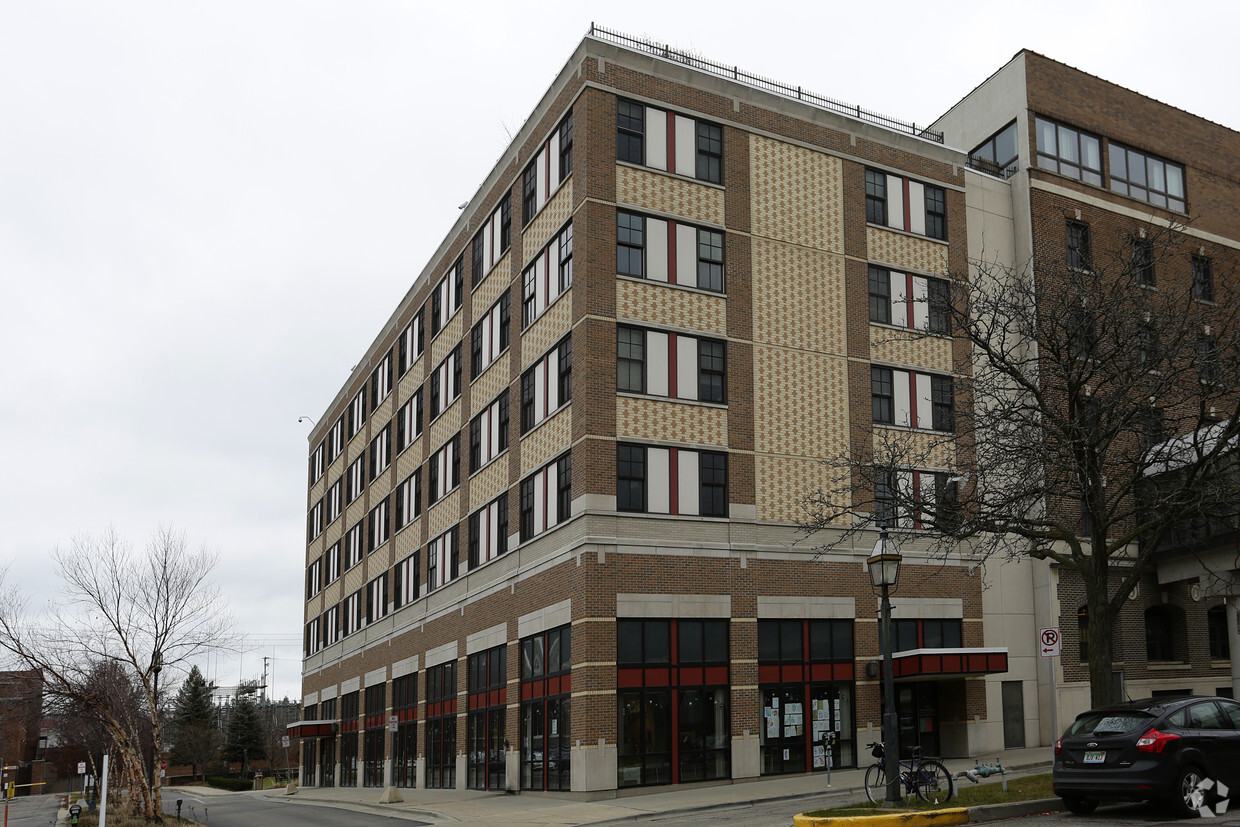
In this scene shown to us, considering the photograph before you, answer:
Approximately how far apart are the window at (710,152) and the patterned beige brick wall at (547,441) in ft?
25.3

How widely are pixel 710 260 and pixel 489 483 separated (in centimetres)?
1102

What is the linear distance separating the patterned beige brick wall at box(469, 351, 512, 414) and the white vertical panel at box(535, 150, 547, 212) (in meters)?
4.92

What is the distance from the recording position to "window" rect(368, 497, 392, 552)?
5416 centimetres

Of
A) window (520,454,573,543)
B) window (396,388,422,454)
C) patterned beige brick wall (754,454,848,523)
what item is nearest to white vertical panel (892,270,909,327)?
patterned beige brick wall (754,454,848,523)

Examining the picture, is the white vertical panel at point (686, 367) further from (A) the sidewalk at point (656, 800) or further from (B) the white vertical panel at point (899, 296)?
(A) the sidewalk at point (656, 800)

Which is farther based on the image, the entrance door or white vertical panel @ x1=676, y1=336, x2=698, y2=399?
the entrance door

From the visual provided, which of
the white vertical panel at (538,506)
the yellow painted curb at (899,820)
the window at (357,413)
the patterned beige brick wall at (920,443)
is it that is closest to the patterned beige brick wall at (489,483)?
the white vertical panel at (538,506)

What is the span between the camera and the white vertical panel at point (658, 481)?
102ft

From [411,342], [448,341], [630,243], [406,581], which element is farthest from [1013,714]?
[411,342]

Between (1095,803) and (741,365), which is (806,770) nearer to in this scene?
(741,365)

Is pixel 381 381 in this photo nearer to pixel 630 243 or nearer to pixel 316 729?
pixel 316 729

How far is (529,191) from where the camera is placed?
37.2 meters

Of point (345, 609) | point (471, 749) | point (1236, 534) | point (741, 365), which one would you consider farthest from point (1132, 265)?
point (345, 609)

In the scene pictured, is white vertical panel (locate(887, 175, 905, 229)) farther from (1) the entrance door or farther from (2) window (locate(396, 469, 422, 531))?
(2) window (locate(396, 469, 422, 531))
